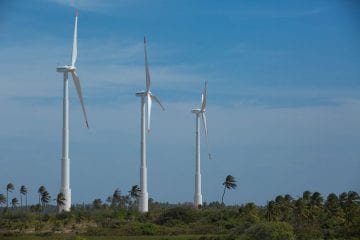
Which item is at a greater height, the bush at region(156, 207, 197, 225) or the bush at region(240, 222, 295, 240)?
the bush at region(156, 207, 197, 225)

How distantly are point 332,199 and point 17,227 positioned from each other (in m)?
47.5

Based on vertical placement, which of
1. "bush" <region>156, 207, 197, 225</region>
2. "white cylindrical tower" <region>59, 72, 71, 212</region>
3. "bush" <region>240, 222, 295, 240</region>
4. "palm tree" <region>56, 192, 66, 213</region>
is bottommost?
"bush" <region>240, 222, 295, 240</region>

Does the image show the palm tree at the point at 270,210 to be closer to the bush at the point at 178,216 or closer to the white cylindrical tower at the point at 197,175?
the bush at the point at 178,216

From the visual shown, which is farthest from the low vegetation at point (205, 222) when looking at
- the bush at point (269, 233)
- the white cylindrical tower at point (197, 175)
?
the white cylindrical tower at point (197, 175)

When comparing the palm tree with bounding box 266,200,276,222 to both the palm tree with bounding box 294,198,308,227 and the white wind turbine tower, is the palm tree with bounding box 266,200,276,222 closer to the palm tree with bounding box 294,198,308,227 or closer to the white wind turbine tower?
the palm tree with bounding box 294,198,308,227

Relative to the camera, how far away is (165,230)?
97625 millimetres

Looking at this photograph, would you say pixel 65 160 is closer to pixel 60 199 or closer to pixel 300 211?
pixel 60 199

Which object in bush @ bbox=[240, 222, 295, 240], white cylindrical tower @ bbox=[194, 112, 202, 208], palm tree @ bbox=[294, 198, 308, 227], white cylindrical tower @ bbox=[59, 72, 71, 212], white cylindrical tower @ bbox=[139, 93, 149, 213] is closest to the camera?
bush @ bbox=[240, 222, 295, 240]

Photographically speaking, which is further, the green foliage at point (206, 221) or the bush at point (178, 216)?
the bush at point (178, 216)

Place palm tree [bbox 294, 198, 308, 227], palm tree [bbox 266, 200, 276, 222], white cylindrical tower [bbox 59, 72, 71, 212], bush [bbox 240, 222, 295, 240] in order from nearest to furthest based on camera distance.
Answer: bush [bbox 240, 222, 295, 240] → palm tree [bbox 294, 198, 308, 227] → palm tree [bbox 266, 200, 276, 222] → white cylindrical tower [bbox 59, 72, 71, 212]

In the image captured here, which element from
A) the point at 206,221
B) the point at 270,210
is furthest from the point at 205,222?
the point at 270,210

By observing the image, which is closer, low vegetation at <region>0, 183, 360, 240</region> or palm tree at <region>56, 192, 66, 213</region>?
low vegetation at <region>0, 183, 360, 240</region>

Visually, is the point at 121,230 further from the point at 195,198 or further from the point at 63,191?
the point at 195,198

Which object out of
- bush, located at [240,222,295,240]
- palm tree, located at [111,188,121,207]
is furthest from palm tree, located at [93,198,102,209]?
bush, located at [240,222,295,240]
